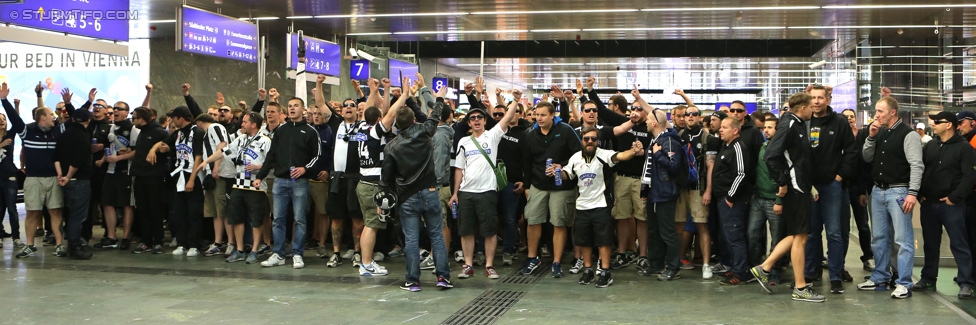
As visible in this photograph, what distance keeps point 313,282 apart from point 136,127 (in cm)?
331

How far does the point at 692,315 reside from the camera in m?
5.80

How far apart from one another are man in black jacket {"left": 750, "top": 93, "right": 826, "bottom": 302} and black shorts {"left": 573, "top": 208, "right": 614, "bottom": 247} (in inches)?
48.3

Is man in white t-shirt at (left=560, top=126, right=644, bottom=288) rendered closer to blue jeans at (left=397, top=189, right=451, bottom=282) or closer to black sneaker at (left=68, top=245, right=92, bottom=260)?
blue jeans at (left=397, top=189, right=451, bottom=282)

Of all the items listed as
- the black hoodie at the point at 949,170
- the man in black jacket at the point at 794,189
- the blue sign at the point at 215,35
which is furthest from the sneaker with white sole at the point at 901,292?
the blue sign at the point at 215,35

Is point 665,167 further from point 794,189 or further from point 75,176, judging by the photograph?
point 75,176

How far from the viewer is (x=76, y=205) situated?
8.56 m

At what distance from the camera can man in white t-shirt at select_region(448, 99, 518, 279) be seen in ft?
24.3

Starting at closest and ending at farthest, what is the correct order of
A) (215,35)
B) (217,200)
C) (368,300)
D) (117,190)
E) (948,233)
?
(368,300), (948,233), (217,200), (117,190), (215,35)

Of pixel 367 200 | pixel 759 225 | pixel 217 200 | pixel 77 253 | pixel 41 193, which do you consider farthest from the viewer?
pixel 217 200

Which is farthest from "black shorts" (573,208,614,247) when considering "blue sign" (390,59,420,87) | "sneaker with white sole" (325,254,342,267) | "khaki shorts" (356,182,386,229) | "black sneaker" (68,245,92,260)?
"blue sign" (390,59,420,87)

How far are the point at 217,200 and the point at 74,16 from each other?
2.69 metres

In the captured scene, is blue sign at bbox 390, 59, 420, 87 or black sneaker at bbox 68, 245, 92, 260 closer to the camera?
black sneaker at bbox 68, 245, 92, 260

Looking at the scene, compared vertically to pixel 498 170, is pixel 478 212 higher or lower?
lower

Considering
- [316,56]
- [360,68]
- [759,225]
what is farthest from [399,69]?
[759,225]
